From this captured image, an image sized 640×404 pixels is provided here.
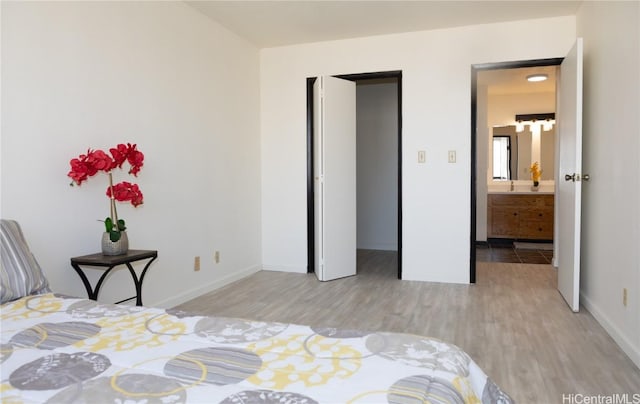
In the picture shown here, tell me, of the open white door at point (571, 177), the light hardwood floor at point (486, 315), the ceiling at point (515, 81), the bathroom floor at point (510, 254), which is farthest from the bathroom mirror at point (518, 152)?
the open white door at point (571, 177)

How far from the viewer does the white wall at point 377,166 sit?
6.22 meters

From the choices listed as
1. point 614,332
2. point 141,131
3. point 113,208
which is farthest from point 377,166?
point 113,208

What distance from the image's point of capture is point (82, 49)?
102 inches

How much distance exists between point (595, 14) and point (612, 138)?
101 centimetres

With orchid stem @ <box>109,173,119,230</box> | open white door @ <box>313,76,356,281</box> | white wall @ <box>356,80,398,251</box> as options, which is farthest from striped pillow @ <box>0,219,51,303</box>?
white wall @ <box>356,80,398,251</box>

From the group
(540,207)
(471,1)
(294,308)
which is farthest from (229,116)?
(540,207)

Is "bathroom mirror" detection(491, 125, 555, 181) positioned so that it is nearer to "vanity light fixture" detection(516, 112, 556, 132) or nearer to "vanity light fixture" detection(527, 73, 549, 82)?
"vanity light fixture" detection(516, 112, 556, 132)

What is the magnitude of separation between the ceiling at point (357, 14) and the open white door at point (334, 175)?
505 mm

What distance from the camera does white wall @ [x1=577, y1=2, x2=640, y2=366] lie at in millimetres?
2398

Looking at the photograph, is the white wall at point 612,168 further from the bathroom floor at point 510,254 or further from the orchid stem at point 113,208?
the orchid stem at point 113,208

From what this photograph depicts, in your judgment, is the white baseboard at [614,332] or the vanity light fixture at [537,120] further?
the vanity light fixture at [537,120]

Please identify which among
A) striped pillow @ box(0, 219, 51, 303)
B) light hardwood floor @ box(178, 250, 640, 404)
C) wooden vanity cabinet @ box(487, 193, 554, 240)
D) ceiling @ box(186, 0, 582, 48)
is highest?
ceiling @ box(186, 0, 582, 48)

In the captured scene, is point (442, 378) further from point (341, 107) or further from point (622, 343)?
point (341, 107)

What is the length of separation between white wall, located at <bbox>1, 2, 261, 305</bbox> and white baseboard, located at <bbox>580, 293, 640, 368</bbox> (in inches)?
113
